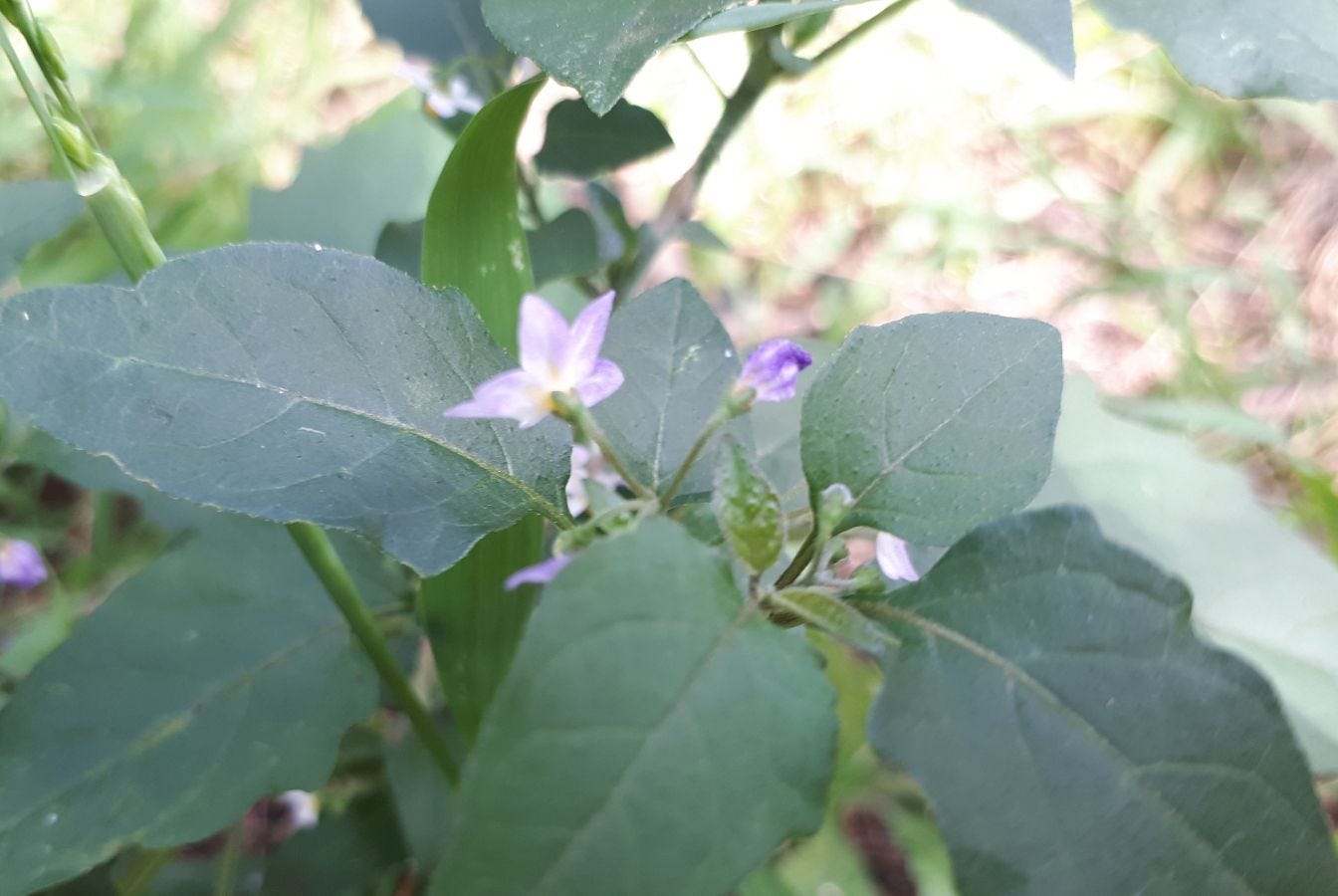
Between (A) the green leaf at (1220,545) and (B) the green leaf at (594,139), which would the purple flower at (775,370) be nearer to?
(B) the green leaf at (594,139)

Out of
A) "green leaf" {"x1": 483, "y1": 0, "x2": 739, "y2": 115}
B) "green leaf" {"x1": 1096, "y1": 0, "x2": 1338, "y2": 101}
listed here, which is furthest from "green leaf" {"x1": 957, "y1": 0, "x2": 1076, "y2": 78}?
"green leaf" {"x1": 483, "y1": 0, "x2": 739, "y2": 115}

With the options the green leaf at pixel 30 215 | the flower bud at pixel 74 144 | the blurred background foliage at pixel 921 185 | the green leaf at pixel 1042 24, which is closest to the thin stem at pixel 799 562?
the green leaf at pixel 1042 24

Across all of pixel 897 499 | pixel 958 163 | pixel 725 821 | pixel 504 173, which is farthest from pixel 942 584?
pixel 958 163

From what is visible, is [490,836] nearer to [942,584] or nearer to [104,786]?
[942,584]

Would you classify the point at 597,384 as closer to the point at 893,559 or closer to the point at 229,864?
the point at 893,559

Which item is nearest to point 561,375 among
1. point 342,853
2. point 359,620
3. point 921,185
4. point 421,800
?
point 359,620

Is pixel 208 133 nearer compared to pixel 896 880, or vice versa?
pixel 896 880
